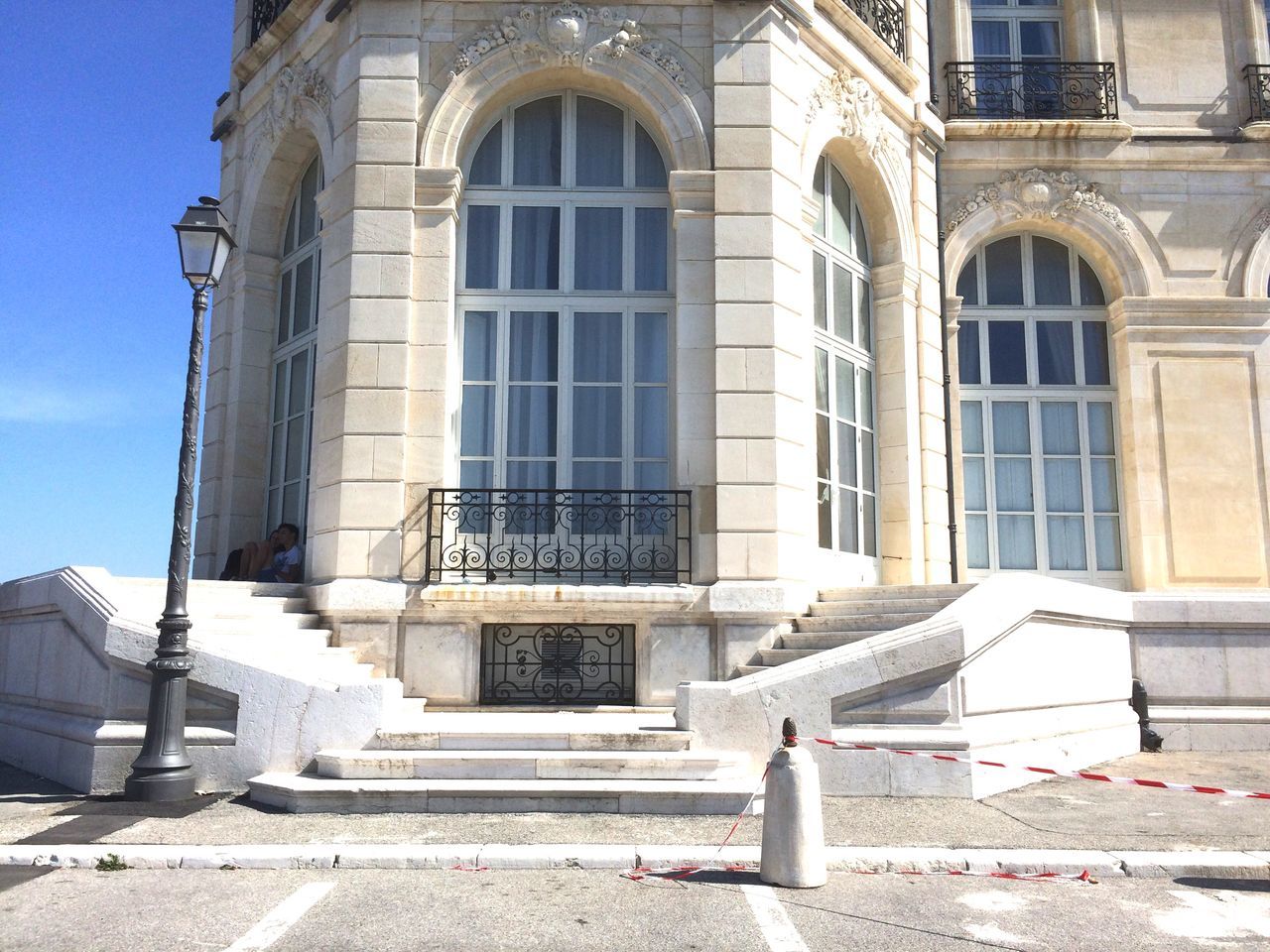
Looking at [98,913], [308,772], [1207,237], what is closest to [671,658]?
[308,772]

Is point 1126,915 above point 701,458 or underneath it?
underneath

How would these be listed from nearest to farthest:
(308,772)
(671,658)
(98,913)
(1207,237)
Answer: (98,913)
(308,772)
(671,658)
(1207,237)

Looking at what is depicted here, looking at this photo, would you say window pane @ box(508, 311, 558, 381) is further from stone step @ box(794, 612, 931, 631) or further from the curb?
the curb

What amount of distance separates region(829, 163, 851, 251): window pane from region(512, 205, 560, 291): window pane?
3.43m

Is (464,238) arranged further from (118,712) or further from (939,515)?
(939,515)

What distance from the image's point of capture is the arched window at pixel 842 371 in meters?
12.2

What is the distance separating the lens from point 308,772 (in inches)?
314

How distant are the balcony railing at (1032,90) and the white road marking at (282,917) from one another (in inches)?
526

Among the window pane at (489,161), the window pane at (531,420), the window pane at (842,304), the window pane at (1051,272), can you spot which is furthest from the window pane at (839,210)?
the window pane at (531,420)

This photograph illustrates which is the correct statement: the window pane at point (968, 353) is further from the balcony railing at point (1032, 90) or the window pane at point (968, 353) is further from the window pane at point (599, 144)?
the window pane at point (599, 144)

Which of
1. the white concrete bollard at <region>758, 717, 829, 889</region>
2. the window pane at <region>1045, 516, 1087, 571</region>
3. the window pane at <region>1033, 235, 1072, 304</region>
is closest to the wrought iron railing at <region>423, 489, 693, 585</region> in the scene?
the white concrete bollard at <region>758, 717, 829, 889</region>

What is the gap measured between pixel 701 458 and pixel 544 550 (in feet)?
5.93

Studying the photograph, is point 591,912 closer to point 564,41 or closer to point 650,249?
point 650,249

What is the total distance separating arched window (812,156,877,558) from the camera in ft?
39.9
